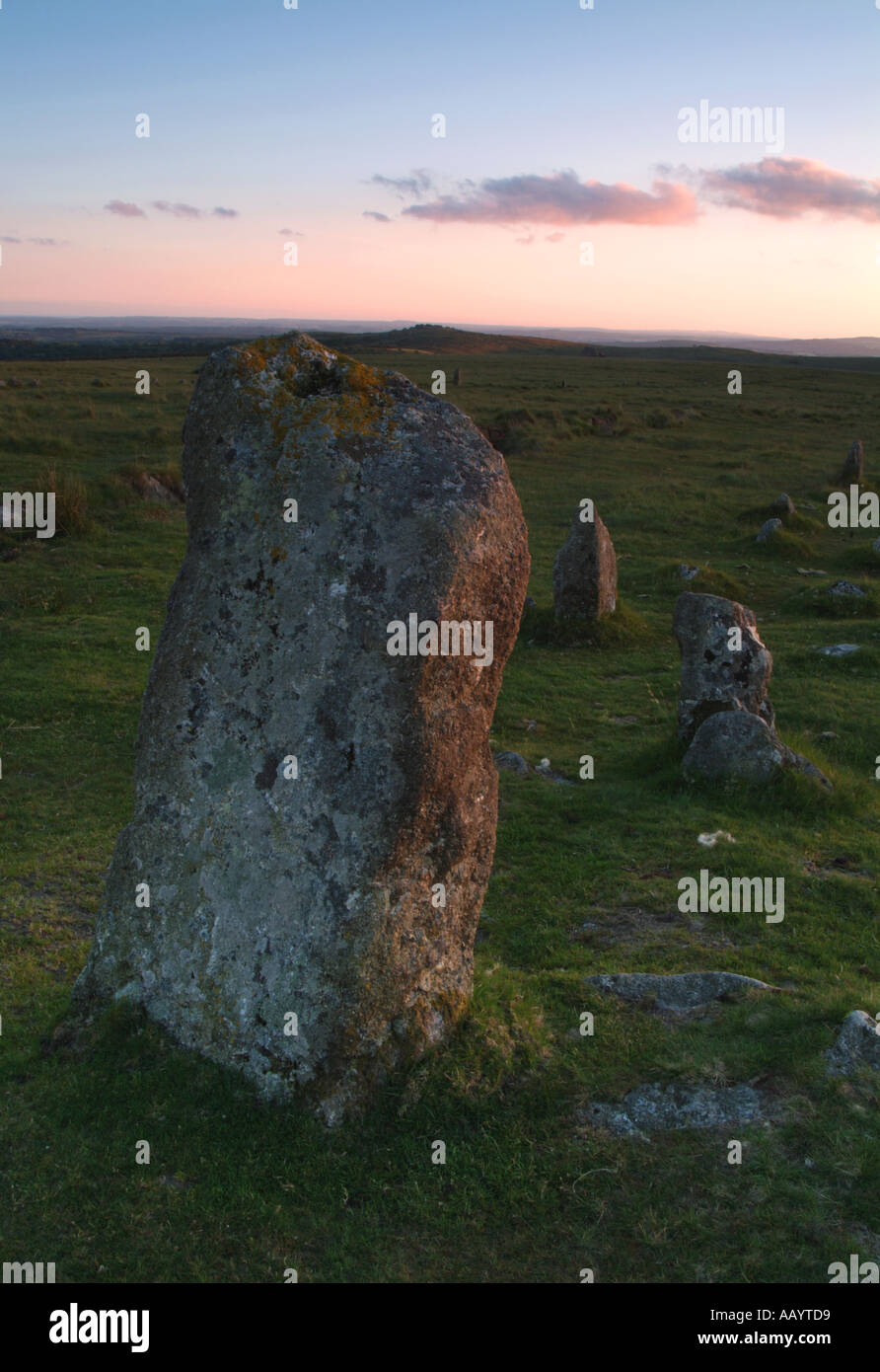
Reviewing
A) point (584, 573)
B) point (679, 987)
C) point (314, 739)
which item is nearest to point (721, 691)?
point (679, 987)

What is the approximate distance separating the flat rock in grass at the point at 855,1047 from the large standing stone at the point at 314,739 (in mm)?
2124

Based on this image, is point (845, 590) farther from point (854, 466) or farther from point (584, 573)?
point (854, 466)

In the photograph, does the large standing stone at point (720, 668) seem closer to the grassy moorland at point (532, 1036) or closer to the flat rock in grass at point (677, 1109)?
the grassy moorland at point (532, 1036)

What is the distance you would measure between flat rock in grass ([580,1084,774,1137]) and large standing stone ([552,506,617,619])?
12158 mm

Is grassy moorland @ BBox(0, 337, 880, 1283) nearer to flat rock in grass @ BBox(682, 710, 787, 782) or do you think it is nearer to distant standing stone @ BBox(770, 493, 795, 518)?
flat rock in grass @ BBox(682, 710, 787, 782)

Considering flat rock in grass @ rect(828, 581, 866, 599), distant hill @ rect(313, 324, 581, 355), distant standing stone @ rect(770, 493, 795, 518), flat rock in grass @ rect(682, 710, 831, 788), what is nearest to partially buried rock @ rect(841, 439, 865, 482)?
distant standing stone @ rect(770, 493, 795, 518)

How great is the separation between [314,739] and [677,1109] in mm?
2793

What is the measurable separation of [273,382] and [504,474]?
56.5 inches

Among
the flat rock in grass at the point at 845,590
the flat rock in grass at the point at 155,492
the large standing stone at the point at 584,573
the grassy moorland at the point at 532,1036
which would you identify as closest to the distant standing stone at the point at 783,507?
the flat rock in grass at the point at 845,590

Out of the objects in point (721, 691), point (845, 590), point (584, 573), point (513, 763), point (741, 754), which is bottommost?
point (513, 763)

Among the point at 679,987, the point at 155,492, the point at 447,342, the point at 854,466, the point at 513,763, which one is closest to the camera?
the point at 679,987

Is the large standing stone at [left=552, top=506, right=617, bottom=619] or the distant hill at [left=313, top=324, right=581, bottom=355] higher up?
the distant hill at [left=313, top=324, right=581, bottom=355]

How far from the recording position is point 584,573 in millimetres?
17156

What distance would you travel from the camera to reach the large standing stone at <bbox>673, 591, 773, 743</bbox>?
11.8 m
